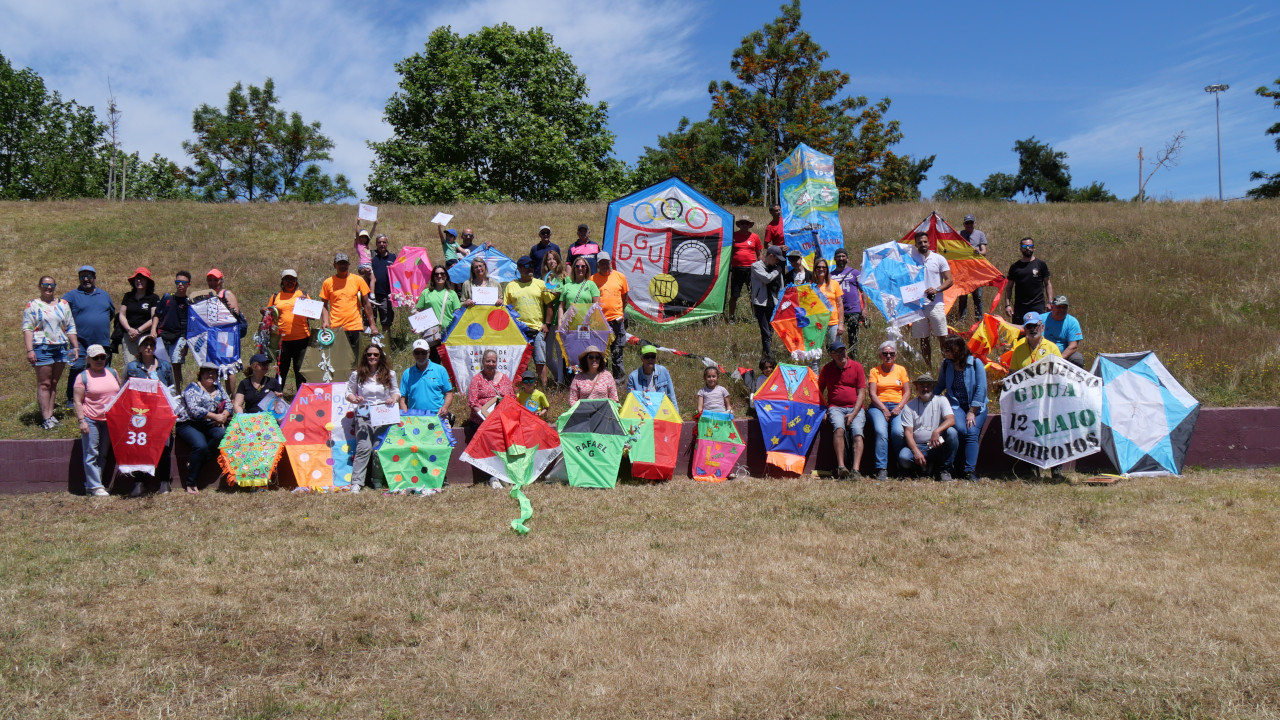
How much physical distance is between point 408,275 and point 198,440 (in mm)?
4751

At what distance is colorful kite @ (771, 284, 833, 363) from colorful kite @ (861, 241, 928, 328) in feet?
3.33

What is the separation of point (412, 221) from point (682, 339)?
1014cm

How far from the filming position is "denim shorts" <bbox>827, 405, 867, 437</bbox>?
9.50 m

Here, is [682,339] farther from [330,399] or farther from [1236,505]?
[1236,505]

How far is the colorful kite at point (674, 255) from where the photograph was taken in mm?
13500

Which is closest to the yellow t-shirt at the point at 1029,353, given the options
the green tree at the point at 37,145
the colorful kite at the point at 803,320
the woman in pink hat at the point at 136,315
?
the colorful kite at the point at 803,320

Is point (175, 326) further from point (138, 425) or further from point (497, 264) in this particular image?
point (497, 264)

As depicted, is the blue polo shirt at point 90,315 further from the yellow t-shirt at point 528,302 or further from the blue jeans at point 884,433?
the blue jeans at point 884,433

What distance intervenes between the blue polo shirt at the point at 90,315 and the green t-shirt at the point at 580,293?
5374 mm

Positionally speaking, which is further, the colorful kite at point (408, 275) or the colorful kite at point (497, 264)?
the colorful kite at point (408, 275)

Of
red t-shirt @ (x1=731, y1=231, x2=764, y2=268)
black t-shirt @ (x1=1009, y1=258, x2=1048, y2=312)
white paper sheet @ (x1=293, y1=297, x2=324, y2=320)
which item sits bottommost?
white paper sheet @ (x1=293, y1=297, x2=324, y2=320)

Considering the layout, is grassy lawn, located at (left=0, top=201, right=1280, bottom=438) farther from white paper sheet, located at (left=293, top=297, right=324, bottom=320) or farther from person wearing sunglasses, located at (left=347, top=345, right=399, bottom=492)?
white paper sheet, located at (left=293, top=297, right=324, bottom=320)

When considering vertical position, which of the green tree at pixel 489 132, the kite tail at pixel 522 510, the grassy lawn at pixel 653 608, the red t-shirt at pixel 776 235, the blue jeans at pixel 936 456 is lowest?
the grassy lawn at pixel 653 608

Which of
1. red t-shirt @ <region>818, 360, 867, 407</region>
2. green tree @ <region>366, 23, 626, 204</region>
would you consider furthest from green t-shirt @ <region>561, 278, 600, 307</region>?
green tree @ <region>366, 23, 626, 204</region>
